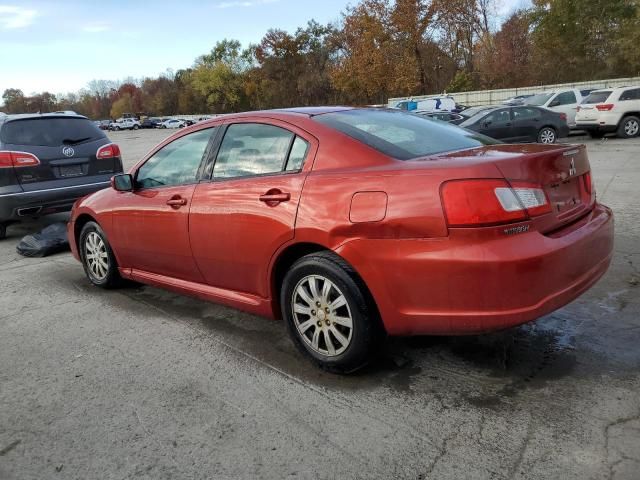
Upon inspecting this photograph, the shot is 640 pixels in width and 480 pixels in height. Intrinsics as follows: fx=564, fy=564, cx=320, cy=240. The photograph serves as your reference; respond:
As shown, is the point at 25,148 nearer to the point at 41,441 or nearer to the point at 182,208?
the point at 182,208

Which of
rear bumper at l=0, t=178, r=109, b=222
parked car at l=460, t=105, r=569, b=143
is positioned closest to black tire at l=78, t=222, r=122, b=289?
rear bumper at l=0, t=178, r=109, b=222

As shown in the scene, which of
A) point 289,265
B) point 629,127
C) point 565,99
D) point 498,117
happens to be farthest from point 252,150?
point 565,99

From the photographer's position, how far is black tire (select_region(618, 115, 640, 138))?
1755 cm

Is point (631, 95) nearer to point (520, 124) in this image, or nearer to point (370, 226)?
point (520, 124)

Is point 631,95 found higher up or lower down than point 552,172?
lower down

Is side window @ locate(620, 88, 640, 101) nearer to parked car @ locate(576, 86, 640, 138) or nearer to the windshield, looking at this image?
parked car @ locate(576, 86, 640, 138)

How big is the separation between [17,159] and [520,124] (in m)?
13.5

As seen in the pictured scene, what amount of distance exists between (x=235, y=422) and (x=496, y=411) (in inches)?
51.5

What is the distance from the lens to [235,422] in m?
2.87

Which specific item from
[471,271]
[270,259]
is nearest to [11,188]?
[270,259]

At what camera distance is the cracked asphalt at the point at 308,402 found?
248 cm

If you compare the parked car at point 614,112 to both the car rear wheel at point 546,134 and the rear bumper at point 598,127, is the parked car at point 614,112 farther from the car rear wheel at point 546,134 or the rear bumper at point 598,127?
the car rear wheel at point 546,134

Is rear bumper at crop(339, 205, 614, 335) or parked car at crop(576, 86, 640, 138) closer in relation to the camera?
rear bumper at crop(339, 205, 614, 335)

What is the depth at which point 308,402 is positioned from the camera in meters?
3.02
